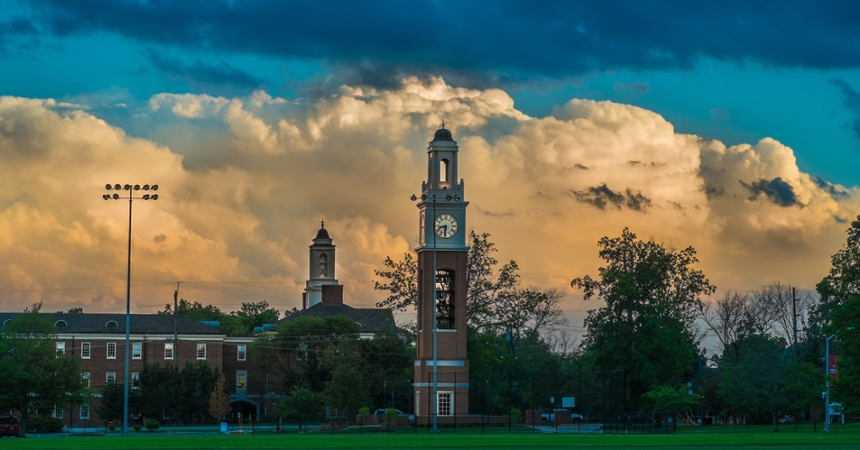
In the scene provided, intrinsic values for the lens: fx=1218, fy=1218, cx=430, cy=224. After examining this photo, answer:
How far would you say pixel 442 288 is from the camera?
88.2 m

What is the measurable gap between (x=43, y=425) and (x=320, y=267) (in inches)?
2963

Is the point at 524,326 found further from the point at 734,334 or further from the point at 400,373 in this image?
the point at 734,334

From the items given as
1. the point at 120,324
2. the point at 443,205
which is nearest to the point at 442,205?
the point at 443,205

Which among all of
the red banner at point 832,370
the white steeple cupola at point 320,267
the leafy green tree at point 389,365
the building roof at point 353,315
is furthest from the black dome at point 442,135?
the white steeple cupola at point 320,267

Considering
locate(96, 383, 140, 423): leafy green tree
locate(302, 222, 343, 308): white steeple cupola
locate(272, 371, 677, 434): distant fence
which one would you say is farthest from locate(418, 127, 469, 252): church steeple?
locate(302, 222, 343, 308): white steeple cupola

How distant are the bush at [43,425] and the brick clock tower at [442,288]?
1002 inches

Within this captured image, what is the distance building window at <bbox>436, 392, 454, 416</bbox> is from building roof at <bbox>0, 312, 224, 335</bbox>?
42928 mm

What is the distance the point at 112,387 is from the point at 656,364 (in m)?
46.1

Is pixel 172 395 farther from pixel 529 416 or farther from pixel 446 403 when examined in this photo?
pixel 529 416

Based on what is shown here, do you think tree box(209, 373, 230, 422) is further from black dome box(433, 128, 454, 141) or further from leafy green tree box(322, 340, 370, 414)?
black dome box(433, 128, 454, 141)

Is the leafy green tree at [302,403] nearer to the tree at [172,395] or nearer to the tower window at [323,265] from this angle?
the tree at [172,395]

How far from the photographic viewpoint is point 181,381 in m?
105

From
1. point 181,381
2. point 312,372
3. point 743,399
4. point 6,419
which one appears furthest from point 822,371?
point 6,419

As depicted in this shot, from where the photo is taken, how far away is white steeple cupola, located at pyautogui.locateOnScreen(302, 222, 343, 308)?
513ft
